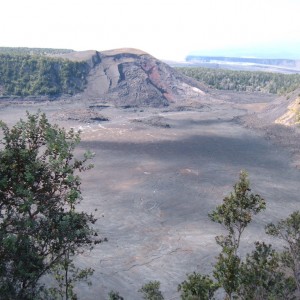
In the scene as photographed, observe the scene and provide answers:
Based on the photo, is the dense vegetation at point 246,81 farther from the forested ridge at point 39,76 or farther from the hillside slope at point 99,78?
the forested ridge at point 39,76

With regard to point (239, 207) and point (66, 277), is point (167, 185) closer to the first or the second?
point (239, 207)

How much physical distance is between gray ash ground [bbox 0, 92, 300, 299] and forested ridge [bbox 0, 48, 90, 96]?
768 centimetres

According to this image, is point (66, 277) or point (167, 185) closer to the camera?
point (66, 277)

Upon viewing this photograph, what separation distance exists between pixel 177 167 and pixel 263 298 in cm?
3308

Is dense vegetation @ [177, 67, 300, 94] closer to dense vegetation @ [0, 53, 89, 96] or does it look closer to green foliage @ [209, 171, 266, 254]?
dense vegetation @ [0, 53, 89, 96]

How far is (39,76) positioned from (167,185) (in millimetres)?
60507

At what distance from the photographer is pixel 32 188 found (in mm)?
8867

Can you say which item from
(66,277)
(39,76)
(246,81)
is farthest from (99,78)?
(66,277)

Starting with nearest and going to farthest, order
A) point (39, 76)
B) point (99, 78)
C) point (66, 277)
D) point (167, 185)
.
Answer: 1. point (66, 277)
2. point (167, 185)
3. point (39, 76)
4. point (99, 78)

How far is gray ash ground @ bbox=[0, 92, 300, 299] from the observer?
2370 cm

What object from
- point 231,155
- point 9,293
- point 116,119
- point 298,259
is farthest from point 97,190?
point 116,119

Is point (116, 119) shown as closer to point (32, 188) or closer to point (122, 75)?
point (122, 75)

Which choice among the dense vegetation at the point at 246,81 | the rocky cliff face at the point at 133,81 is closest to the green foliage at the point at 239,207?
the rocky cliff face at the point at 133,81

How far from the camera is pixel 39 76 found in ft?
286
